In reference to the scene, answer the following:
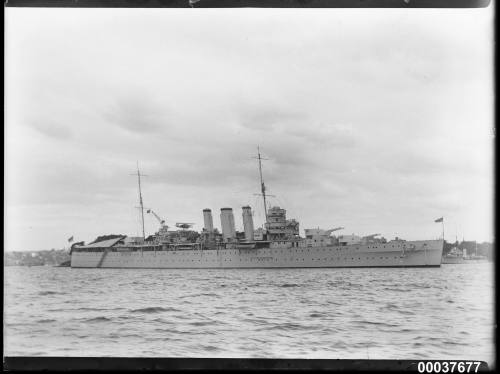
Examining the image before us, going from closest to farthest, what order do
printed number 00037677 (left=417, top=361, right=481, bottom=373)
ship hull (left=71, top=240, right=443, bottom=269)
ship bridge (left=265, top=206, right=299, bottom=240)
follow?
printed number 00037677 (left=417, top=361, right=481, bottom=373)
ship hull (left=71, top=240, right=443, bottom=269)
ship bridge (left=265, top=206, right=299, bottom=240)

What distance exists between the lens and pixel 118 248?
39438 mm

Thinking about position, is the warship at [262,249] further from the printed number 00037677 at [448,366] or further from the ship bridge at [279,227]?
the printed number 00037677 at [448,366]

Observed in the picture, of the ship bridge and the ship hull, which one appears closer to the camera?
the ship hull

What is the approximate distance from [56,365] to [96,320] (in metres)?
3.59

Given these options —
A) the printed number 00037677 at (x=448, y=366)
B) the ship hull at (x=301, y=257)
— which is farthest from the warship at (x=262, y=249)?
the printed number 00037677 at (x=448, y=366)

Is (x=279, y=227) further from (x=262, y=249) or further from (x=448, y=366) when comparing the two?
(x=448, y=366)

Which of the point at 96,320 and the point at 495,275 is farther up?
the point at 495,275

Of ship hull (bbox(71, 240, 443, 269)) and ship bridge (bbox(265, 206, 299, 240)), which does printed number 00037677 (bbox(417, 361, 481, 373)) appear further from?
ship bridge (bbox(265, 206, 299, 240))

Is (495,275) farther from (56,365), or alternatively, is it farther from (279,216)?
(279,216)

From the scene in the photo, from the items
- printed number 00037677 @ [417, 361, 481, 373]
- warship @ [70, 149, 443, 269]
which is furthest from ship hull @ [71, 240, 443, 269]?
printed number 00037677 @ [417, 361, 481, 373]

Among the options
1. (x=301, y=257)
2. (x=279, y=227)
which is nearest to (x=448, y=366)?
(x=301, y=257)

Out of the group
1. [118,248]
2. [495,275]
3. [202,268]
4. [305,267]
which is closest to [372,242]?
[305,267]

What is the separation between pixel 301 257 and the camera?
31.4 meters

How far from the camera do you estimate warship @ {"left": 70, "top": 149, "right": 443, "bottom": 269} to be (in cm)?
3011
